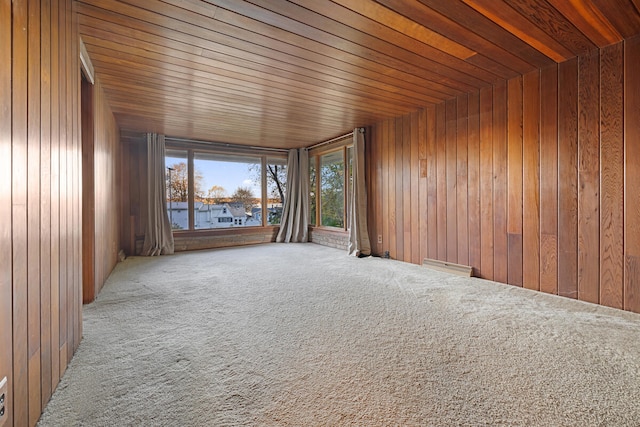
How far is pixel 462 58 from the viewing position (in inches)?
95.3

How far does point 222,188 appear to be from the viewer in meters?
5.81

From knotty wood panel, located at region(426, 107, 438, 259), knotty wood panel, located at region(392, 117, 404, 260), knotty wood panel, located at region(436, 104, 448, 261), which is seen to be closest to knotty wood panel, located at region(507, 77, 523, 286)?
knotty wood panel, located at region(436, 104, 448, 261)

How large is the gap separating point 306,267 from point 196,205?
294 centimetres

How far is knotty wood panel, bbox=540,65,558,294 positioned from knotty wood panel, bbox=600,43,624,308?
303mm

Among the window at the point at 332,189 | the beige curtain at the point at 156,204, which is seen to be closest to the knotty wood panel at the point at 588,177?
the window at the point at 332,189

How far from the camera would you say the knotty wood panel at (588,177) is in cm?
232

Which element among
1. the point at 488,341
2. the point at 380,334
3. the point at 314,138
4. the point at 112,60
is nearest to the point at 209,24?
the point at 112,60

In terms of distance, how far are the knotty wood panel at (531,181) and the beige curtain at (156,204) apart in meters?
5.11

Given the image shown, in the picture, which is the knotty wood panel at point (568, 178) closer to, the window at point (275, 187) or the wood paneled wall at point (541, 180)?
the wood paneled wall at point (541, 180)

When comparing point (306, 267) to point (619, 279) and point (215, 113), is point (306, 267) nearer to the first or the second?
point (215, 113)

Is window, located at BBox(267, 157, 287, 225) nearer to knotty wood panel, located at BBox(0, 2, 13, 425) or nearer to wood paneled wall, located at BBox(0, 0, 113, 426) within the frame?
wood paneled wall, located at BBox(0, 0, 113, 426)

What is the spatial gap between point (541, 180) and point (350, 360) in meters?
2.46

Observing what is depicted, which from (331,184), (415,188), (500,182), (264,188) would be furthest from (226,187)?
(500,182)

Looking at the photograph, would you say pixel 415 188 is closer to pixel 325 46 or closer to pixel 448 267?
pixel 448 267
